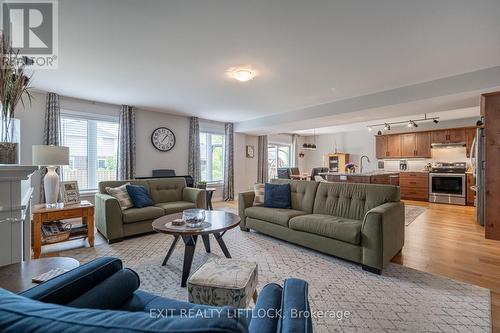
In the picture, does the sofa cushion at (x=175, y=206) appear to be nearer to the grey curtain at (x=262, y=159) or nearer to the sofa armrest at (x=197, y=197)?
the sofa armrest at (x=197, y=197)

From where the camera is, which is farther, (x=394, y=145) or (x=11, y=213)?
(x=394, y=145)

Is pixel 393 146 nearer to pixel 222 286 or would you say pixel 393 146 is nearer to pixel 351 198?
pixel 351 198

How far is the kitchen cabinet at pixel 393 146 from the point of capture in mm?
8008

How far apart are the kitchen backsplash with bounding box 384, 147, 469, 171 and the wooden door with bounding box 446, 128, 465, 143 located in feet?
Result: 0.99

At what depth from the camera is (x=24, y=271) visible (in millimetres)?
1256

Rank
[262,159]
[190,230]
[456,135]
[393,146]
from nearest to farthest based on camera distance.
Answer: [190,230] < [456,135] < [393,146] < [262,159]

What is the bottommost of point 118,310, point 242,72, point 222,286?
point 222,286

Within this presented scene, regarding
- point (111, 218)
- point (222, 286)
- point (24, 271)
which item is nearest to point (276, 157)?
point (111, 218)

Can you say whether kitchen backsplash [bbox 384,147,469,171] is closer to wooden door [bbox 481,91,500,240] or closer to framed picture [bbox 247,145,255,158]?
wooden door [bbox 481,91,500,240]

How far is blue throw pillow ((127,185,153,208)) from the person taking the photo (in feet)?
12.5

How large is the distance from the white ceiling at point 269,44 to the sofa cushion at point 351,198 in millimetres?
1622

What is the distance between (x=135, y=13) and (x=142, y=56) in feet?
2.81

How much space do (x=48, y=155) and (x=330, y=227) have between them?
12.3 ft

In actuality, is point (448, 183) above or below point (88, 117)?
below
